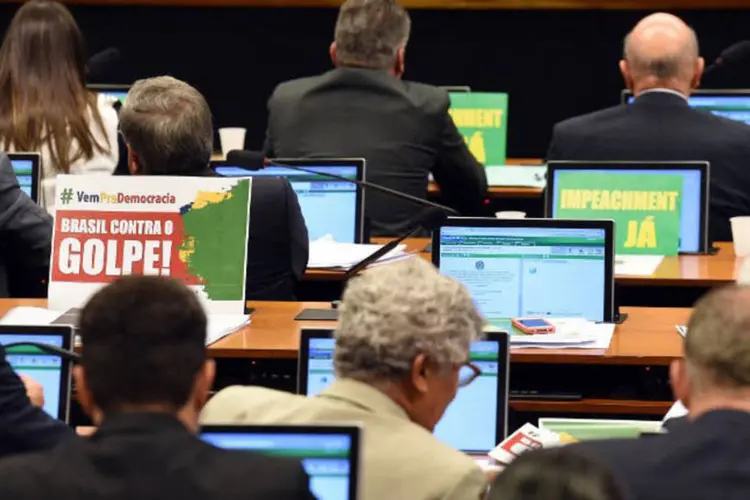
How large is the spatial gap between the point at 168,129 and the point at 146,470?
2.29 meters

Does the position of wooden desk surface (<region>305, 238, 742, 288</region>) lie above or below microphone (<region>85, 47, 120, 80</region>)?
below

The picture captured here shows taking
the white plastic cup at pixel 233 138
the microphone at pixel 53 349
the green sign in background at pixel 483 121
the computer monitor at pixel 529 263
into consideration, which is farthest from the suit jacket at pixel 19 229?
the green sign in background at pixel 483 121

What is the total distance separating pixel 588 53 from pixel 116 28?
101 inches

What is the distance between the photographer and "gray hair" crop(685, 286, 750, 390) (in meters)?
2.55

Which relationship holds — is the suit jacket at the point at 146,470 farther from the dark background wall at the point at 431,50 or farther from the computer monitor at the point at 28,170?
the dark background wall at the point at 431,50

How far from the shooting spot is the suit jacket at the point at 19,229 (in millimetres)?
4910

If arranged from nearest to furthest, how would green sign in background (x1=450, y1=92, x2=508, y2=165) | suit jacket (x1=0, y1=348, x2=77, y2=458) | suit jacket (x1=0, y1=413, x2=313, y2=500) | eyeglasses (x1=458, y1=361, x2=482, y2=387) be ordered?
suit jacket (x1=0, y1=413, x2=313, y2=500) < eyeglasses (x1=458, y1=361, x2=482, y2=387) < suit jacket (x1=0, y1=348, x2=77, y2=458) < green sign in background (x1=450, y1=92, x2=508, y2=165)

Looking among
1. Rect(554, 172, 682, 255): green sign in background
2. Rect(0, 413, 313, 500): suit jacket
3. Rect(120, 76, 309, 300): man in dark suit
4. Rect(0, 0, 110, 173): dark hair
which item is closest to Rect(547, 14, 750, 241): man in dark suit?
Rect(554, 172, 682, 255): green sign in background

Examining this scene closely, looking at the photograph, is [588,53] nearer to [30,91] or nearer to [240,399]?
[30,91]

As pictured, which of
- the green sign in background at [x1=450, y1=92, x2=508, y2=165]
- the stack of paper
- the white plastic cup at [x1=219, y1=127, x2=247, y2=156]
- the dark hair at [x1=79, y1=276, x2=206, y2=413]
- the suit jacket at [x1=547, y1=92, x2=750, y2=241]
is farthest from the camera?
the white plastic cup at [x1=219, y1=127, x2=247, y2=156]

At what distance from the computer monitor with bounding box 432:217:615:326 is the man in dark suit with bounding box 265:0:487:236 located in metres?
1.88

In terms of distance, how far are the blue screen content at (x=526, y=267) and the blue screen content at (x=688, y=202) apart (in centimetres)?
99

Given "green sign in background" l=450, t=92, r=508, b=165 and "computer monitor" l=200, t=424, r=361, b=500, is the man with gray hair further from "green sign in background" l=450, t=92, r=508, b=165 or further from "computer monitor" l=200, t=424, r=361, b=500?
"green sign in background" l=450, t=92, r=508, b=165

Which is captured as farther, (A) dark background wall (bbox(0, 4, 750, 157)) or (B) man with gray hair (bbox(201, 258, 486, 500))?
(A) dark background wall (bbox(0, 4, 750, 157))
